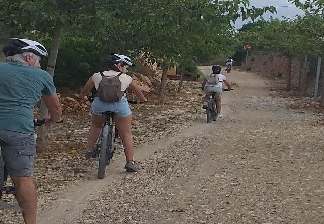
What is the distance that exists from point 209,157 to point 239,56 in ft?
191

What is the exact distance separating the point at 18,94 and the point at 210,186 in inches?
135

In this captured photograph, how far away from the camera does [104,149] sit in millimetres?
8000

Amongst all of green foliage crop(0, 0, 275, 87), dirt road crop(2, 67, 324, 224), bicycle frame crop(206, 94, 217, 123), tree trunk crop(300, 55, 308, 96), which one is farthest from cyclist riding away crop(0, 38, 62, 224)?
tree trunk crop(300, 55, 308, 96)

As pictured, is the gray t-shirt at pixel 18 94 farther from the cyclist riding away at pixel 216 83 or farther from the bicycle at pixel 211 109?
the cyclist riding away at pixel 216 83

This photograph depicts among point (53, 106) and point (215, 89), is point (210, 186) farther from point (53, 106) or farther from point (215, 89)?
point (215, 89)

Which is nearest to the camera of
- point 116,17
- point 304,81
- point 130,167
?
point 130,167

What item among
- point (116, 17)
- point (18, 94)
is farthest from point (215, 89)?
point (18, 94)

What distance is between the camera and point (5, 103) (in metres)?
4.79

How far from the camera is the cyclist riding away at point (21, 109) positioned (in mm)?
4797

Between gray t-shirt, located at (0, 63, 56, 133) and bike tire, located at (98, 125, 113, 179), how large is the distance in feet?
10.1

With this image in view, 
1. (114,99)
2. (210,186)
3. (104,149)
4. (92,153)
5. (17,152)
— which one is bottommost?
(210,186)

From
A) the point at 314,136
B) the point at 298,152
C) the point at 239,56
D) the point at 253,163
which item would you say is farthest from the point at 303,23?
the point at 239,56

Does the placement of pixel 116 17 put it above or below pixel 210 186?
above

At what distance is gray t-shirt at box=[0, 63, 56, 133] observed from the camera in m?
4.79
